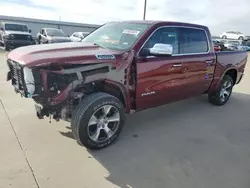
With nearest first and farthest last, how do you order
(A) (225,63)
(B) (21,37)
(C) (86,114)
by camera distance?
1. (C) (86,114)
2. (A) (225,63)
3. (B) (21,37)

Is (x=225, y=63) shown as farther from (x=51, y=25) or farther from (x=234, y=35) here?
(x=51, y=25)

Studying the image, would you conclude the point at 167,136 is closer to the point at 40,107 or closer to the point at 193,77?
the point at 193,77

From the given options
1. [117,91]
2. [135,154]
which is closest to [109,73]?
[117,91]

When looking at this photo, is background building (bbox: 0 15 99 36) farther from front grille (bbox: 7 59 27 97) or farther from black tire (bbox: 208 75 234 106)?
front grille (bbox: 7 59 27 97)

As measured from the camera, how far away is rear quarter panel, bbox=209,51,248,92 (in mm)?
5308

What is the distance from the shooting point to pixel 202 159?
341 cm

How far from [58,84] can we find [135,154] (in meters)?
1.41

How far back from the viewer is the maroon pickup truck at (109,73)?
3.04m

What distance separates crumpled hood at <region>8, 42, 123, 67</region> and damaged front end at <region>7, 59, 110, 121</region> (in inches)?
2.4

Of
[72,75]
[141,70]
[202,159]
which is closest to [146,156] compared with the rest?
[202,159]

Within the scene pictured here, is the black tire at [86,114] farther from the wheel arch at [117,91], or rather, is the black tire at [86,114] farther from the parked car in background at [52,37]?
the parked car in background at [52,37]

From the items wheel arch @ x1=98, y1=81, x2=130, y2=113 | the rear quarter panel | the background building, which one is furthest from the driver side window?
the background building

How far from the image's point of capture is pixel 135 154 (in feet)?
11.3

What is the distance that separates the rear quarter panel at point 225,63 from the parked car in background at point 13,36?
14420 mm
